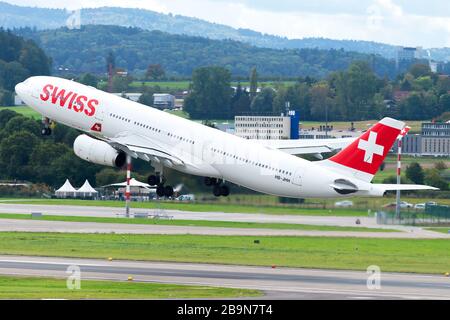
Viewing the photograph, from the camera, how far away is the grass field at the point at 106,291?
141 ft

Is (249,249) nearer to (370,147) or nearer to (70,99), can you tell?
(370,147)

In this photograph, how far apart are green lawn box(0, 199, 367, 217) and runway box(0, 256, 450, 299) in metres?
32.7

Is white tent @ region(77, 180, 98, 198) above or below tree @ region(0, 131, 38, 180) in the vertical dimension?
below

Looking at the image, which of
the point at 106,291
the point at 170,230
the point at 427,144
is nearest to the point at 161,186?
the point at 170,230

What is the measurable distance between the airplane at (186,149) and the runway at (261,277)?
65.4 feet

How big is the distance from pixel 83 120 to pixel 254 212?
56.4 feet

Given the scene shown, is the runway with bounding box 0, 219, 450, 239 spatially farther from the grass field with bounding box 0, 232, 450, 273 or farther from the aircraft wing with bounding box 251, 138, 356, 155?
the aircraft wing with bounding box 251, 138, 356, 155

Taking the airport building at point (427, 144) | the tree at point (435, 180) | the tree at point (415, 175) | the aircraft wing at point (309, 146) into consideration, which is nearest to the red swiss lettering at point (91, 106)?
the aircraft wing at point (309, 146)

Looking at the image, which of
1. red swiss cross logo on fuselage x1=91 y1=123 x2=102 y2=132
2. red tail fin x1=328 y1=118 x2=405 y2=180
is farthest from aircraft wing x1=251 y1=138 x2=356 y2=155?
red tail fin x1=328 y1=118 x2=405 y2=180

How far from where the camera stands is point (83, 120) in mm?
83375

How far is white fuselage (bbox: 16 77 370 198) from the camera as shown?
77.8 metres

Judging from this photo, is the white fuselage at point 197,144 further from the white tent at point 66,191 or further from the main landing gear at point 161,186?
the white tent at point 66,191

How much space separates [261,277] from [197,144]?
30.2 m
